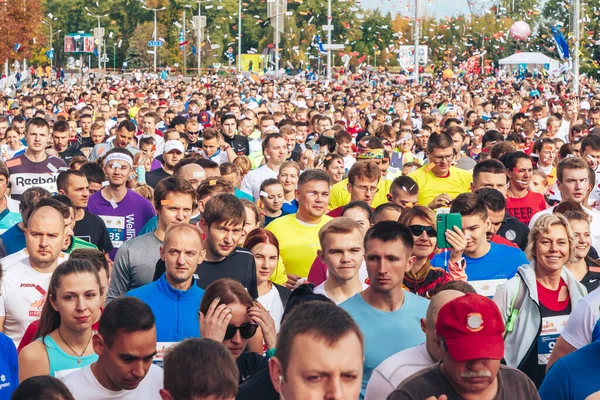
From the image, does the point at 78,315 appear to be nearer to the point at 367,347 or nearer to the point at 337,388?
the point at 367,347

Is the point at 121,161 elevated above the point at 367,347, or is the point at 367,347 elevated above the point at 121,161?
the point at 121,161

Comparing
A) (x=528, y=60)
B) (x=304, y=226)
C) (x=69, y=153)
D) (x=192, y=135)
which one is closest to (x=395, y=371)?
(x=304, y=226)

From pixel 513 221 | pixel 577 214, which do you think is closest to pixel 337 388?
pixel 577 214

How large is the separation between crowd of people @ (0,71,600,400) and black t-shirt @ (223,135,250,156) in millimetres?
3585

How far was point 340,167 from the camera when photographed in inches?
482

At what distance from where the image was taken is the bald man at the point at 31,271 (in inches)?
284

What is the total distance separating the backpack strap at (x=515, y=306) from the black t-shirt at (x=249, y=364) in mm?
1745

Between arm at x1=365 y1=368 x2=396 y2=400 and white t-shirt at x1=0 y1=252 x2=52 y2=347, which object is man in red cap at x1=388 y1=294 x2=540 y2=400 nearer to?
arm at x1=365 y1=368 x2=396 y2=400

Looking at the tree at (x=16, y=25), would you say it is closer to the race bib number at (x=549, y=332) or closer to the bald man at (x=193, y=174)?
the bald man at (x=193, y=174)

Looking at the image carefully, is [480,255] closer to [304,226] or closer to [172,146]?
[304,226]

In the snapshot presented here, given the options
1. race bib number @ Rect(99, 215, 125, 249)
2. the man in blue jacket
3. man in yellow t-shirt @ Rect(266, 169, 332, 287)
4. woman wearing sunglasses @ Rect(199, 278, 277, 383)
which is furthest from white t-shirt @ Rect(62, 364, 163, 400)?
race bib number @ Rect(99, 215, 125, 249)

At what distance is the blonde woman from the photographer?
256 inches

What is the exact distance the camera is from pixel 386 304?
19.2 ft

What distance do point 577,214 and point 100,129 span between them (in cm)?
1031
